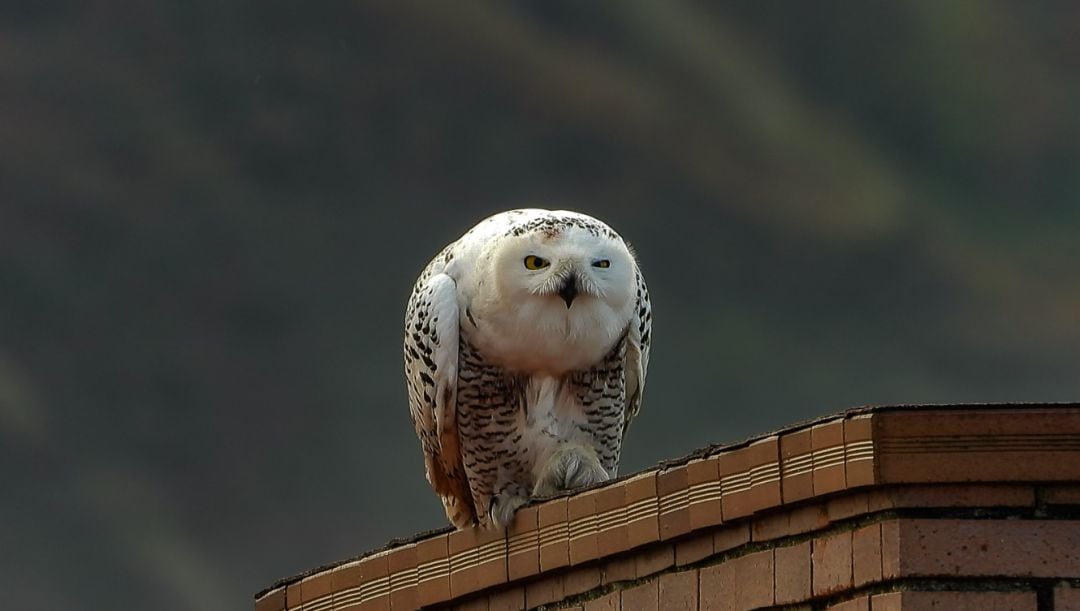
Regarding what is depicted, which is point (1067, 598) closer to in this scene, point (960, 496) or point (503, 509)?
point (960, 496)

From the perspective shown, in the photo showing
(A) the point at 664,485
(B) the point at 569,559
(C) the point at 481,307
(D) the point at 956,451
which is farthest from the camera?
(C) the point at 481,307

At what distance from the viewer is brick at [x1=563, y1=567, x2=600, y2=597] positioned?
730cm

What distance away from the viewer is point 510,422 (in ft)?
31.9

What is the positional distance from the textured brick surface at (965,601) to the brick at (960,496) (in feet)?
0.80

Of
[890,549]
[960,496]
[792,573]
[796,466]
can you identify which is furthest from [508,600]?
[960,496]

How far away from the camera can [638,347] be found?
998cm

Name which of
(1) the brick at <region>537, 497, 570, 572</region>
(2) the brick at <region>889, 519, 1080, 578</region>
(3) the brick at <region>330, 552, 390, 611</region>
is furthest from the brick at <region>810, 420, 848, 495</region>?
(3) the brick at <region>330, 552, 390, 611</region>

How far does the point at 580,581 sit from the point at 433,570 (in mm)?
967

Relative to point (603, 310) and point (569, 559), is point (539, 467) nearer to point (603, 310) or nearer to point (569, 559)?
point (603, 310)

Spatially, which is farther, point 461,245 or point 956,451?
point 461,245

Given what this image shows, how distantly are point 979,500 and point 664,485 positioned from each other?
1269 millimetres

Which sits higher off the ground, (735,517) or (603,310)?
(603,310)

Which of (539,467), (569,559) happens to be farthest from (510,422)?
(569,559)

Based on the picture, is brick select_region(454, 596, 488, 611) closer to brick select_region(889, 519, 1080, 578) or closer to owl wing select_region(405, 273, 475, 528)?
owl wing select_region(405, 273, 475, 528)
